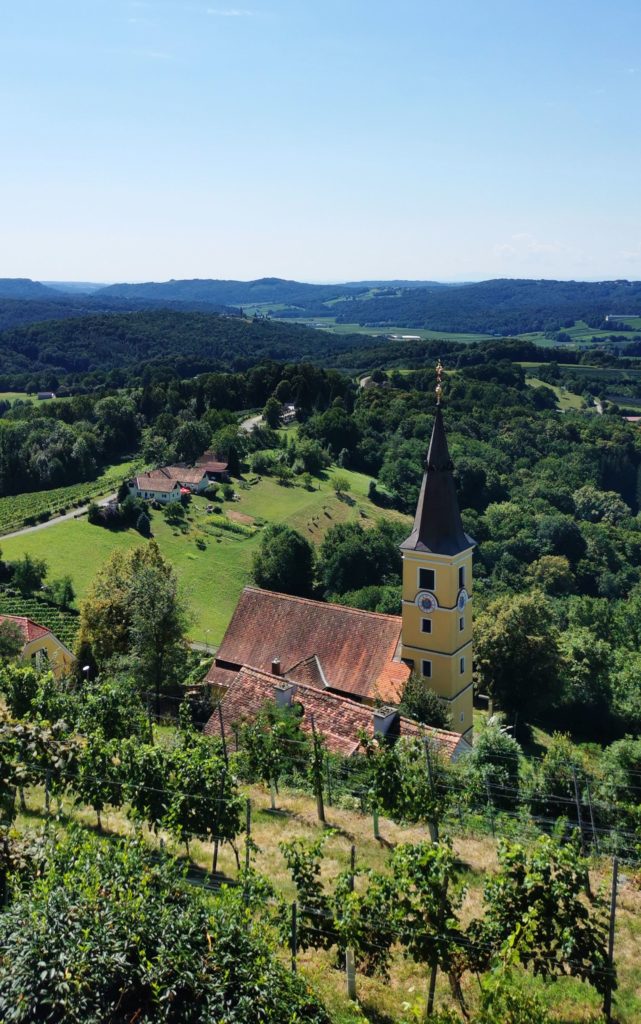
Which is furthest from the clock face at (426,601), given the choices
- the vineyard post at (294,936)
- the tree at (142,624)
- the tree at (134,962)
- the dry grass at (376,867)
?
the tree at (134,962)

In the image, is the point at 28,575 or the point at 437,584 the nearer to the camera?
the point at 437,584

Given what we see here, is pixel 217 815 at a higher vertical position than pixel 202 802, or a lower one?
lower

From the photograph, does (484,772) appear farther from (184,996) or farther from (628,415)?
(628,415)

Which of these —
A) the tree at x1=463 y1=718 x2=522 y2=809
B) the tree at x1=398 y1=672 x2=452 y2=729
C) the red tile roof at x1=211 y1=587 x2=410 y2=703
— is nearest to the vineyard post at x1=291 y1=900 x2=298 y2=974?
the tree at x1=463 y1=718 x2=522 y2=809

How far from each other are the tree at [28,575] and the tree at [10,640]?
20.5 meters

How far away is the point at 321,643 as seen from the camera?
1718 inches

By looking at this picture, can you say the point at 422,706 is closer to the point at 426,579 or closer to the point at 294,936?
the point at 426,579

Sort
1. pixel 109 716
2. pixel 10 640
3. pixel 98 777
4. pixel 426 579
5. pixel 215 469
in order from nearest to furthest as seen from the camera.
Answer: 1. pixel 98 777
2. pixel 109 716
3. pixel 426 579
4. pixel 10 640
5. pixel 215 469

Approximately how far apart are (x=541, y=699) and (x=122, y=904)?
43.3 metres

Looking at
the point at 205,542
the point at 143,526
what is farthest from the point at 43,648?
the point at 143,526

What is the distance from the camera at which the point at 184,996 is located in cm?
1309

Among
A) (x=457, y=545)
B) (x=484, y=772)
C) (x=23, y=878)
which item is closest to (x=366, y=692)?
(x=457, y=545)

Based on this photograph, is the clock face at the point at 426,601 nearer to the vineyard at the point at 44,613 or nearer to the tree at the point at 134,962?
the tree at the point at 134,962

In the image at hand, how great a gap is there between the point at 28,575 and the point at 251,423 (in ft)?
214
